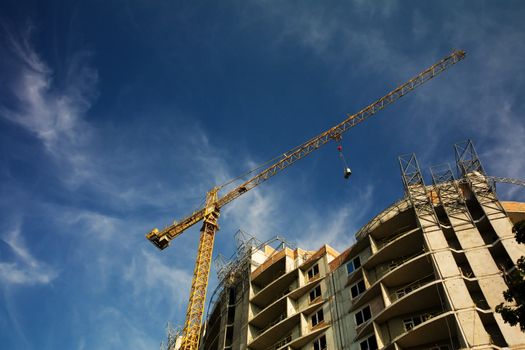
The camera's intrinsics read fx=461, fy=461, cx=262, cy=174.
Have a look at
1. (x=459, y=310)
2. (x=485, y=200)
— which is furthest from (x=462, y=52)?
(x=459, y=310)

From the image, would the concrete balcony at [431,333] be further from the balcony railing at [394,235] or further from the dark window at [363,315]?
the balcony railing at [394,235]

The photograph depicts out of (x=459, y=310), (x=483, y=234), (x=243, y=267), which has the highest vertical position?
(x=243, y=267)

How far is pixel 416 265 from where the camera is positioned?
34375 millimetres

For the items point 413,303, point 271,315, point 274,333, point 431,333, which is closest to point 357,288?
point 413,303

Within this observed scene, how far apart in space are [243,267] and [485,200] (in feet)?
93.5

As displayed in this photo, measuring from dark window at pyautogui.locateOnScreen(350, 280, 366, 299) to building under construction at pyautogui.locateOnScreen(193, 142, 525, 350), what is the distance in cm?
3

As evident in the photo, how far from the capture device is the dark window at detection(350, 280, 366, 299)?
38719 mm

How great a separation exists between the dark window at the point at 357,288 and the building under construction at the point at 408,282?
25 mm

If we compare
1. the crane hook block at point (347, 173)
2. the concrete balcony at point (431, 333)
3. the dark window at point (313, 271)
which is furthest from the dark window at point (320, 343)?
the crane hook block at point (347, 173)

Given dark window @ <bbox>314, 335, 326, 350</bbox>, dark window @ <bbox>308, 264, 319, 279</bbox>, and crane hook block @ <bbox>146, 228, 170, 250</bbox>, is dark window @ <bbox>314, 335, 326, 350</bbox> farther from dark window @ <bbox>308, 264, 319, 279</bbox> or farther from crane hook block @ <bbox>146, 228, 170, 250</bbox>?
crane hook block @ <bbox>146, 228, 170, 250</bbox>

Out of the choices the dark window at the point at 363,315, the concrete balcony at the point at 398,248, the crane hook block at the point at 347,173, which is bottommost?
the dark window at the point at 363,315

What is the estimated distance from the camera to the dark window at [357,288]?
3872 centimetres

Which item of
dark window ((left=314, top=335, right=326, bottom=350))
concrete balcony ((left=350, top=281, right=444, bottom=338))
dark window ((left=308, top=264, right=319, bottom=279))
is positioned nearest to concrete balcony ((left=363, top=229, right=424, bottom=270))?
concrete balcony ((left=350, top=281, right=444, bottom=338))

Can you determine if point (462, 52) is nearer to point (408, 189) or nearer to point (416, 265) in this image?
point (408, 189)
